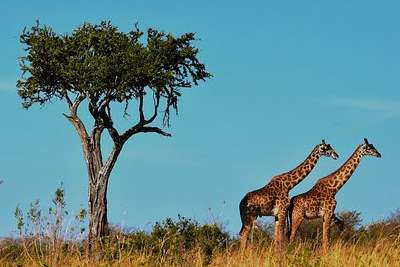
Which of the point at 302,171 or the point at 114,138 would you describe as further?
the point at 114,138

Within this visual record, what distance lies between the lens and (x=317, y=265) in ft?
39.4

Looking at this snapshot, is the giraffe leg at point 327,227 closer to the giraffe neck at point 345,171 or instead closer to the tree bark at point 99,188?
the giraffe neck at point 345,171

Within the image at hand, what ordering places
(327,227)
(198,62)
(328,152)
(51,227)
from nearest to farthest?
(51,227) → (327,227) → (328,152) → (198,62)

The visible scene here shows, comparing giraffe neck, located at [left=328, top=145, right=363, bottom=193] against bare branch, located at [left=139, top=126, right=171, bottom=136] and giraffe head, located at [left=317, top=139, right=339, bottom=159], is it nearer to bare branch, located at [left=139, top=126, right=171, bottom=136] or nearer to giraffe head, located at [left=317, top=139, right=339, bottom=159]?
giraffe head, located at [left=317, top=139, right=339, bottom=159]

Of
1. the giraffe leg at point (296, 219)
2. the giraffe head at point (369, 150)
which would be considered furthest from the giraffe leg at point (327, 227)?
the giraffe head at point (369, 150)

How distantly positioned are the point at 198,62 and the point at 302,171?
11.0 meters

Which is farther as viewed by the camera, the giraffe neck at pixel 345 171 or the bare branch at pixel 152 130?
the bare branch at pixel 152 130

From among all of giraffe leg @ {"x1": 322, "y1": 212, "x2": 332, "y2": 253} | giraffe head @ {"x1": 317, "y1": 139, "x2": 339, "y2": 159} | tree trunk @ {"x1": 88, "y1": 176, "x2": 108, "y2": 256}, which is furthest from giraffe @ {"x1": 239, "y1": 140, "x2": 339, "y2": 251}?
tree trunk @ {"x1": 88, "y1": 176, "x2": 108, "y2": 256}

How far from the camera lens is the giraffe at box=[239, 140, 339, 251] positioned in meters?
24.1

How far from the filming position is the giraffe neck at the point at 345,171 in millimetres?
24250

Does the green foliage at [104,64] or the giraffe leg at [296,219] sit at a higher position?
the green foliage at [104,64]

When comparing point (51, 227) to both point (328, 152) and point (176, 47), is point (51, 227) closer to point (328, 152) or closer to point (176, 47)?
point (328, 152)

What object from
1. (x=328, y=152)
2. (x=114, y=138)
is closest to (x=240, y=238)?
(x=328, y=152)

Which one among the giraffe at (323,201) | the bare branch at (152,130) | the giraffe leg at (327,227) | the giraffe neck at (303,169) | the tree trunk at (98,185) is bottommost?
the giraffe leg at (327,227)
